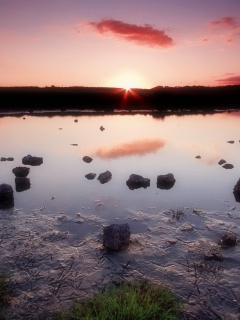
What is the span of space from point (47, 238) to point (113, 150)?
42.6 ft

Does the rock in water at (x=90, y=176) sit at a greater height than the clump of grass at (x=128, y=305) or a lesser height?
greater

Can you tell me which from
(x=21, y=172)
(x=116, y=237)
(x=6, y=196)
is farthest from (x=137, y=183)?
(x=116, y=237)

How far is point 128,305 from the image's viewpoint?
5.19 metres

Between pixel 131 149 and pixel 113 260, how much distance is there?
47.4ft

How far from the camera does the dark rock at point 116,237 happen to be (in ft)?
24.8

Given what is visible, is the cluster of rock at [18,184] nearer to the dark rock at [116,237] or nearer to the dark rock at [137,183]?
the dark rock at [137,183]

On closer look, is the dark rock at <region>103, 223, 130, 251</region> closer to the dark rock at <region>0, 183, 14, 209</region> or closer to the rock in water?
the dark rock at <region>0, 183, 14, 209</region>

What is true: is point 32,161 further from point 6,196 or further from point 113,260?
point 113,260

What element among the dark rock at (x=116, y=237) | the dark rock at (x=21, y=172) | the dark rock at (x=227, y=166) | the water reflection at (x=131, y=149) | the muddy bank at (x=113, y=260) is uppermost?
the water reflection at (x=131, y=149)

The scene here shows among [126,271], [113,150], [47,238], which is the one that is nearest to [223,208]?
[126,271]

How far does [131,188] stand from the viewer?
12625mm

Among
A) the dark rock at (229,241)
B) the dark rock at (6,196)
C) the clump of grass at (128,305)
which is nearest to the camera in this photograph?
the clump of grass at (128,305)

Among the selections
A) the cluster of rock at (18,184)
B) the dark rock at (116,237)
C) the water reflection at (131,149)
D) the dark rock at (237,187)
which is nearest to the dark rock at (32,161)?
the cluster of rock at (18,184)

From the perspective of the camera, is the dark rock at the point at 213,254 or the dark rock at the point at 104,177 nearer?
the dark rock at the point at 213,254
